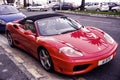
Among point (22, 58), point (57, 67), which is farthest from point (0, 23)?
point (57, 67)

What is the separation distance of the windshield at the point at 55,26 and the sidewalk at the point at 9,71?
1110mm

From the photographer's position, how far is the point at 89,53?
A: 4633mm

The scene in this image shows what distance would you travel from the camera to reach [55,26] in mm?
5891

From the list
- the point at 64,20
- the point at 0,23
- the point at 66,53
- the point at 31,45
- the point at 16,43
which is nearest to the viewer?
the point at 66,53

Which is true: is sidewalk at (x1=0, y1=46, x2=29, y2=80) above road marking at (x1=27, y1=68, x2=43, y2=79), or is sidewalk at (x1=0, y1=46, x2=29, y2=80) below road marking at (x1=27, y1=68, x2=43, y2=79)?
below

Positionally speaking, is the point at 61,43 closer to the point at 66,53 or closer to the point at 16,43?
the point at 66,53

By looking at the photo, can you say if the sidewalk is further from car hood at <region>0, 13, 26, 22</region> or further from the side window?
car hood at <region>0, 13, 26, 22</region>

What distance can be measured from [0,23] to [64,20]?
508 centimetres

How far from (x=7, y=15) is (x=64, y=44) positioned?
6.86 meters

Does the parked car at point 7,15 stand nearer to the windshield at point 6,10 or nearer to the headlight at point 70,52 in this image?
the windshield at point 6,10

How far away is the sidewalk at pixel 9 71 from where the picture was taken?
502cm

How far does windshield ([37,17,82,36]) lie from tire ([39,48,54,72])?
536mm

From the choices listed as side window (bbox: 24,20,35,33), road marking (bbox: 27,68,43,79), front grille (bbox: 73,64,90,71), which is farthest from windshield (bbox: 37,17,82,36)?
front grille (bbox: 73,64,90,71)

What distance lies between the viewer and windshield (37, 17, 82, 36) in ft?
18.8
